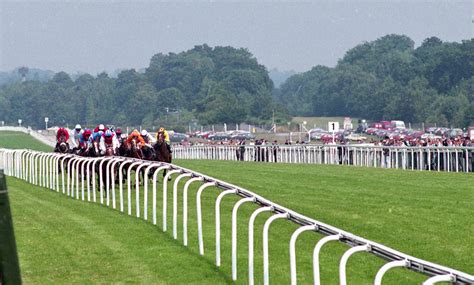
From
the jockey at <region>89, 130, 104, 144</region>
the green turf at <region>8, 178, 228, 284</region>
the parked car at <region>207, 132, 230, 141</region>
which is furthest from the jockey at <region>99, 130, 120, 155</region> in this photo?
the parked car at <region>207, 132, 230, 141</region>

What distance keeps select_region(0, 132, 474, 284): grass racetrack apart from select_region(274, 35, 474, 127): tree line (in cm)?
6741

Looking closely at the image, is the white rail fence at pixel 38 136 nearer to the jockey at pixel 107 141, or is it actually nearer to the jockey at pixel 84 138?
the jockey at pixel 84 138

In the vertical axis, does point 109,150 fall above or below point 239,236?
above

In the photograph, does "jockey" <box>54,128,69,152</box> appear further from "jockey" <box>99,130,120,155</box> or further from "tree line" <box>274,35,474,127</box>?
"tree line" <box>274,35,474,127</box>

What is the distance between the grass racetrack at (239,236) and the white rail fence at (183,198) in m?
0.29

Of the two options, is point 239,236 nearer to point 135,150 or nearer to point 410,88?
point 135,150

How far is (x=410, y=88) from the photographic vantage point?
12950 centimetres

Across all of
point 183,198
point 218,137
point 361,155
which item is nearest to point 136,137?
point 183,198

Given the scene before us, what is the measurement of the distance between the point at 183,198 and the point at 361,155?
90.4 ft

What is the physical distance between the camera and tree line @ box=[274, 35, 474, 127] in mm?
116062

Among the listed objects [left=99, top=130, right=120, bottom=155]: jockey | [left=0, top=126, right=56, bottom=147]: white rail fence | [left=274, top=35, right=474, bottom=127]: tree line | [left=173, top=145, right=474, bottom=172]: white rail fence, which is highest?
[left=274, top=35, right=474, bottom=127]: tree line

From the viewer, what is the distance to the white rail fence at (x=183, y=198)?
7.22 meters

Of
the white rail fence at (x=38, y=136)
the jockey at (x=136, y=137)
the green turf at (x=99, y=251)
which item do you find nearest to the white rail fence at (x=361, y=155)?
the jockey at (x=136, y=137)

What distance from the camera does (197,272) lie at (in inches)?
483
